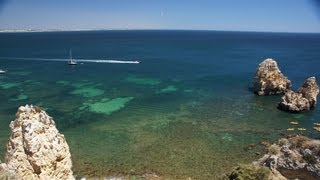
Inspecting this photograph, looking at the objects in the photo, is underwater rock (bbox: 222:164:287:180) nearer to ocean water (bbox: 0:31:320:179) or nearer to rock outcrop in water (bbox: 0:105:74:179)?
ocean water (bbox: 0:31:320:179)

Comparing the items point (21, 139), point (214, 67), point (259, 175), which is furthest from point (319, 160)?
point (214, 67)

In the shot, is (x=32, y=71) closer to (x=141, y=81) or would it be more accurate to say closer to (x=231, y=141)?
(x=141, y=81)

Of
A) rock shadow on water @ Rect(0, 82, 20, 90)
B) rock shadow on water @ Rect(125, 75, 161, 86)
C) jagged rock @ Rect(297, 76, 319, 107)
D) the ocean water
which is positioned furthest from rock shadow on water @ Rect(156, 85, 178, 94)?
rock shadow on water @ Rect(0, 82, 20, 90)

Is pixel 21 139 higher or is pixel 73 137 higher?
pixel 21 139

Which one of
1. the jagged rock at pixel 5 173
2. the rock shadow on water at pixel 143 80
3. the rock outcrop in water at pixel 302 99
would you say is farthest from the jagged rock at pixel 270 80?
the jagged rock at pixel 5 173

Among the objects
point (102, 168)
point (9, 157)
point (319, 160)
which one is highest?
point (9, 157)

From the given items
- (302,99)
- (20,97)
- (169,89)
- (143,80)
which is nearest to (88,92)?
(20,97)

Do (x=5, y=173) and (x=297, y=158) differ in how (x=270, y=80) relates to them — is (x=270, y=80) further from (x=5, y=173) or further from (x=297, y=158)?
(x=5, y=173)

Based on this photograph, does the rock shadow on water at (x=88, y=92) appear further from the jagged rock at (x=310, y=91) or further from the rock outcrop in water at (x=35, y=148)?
the rock outcrop in water at (x=35, y=148)
